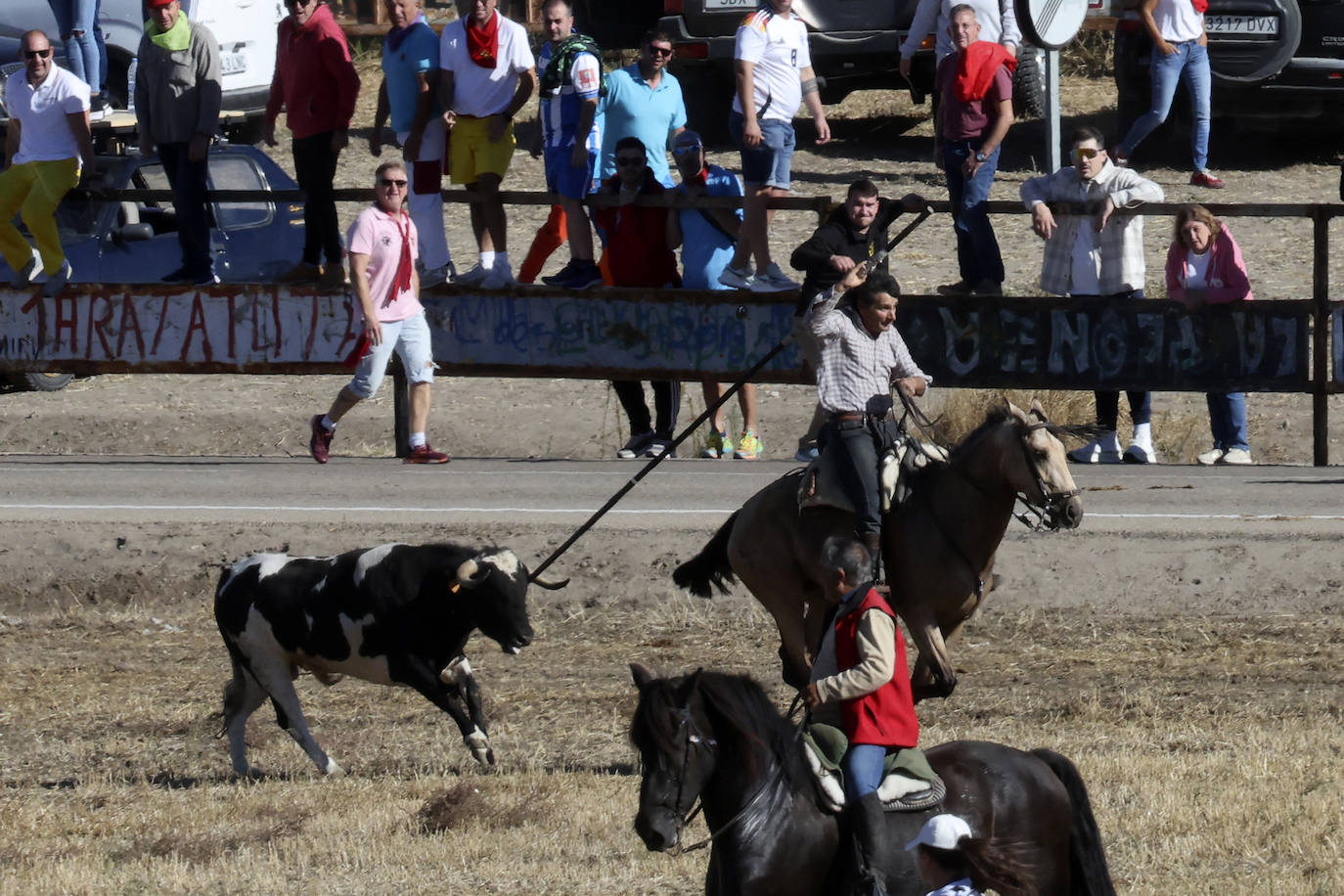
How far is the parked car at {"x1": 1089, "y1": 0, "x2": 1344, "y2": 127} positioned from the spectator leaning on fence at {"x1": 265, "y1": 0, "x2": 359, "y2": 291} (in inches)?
340

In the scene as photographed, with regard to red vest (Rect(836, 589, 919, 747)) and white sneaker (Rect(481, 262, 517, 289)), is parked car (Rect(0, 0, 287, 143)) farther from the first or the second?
red vest (Rect(836, 589, 919, 747))

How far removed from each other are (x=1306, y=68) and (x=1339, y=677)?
11.7 meters

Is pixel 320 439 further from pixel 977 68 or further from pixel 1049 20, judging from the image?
pixel 1049 20

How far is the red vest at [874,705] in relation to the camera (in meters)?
6.76

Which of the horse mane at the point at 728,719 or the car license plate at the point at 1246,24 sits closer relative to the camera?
the horse mane at the point at 728,719

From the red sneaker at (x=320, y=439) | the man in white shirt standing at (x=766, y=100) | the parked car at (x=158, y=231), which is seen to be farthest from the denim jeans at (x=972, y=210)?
the parked car at (x=158, y=231)

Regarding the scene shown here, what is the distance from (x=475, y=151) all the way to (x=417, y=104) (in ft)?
1.80

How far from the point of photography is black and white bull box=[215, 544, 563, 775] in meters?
9.57

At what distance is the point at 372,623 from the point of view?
984 cm

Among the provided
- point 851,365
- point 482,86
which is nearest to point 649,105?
point 482,86

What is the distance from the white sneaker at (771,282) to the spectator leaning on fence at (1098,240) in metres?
1.87

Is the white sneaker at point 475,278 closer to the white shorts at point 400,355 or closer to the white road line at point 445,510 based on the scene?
the white shorts at point 400,355

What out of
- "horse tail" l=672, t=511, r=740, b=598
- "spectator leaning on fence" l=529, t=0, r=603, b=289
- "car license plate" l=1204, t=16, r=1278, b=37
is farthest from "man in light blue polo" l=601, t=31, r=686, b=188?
"car license plate" l=1204, t=16, r=1278, b=37

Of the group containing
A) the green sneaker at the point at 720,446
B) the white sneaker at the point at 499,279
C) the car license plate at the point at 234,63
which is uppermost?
the car license plate at the point at 234,63
